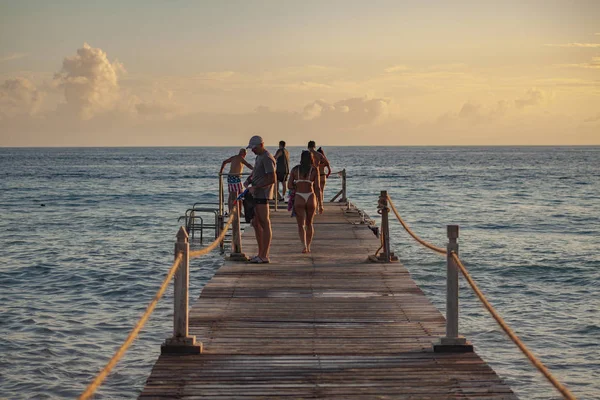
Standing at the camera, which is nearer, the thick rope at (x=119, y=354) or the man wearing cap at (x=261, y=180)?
the thick rope at (x=119, y=354)

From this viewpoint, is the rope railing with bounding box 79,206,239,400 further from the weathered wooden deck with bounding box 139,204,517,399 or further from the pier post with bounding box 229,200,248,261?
the pier post with bounding box 229,200,248,261

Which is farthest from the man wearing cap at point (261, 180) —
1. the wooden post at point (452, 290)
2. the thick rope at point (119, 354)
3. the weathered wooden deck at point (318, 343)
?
the thick rope at point (119, 354)

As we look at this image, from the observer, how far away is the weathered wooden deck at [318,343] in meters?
6.66

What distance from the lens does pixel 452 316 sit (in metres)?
7.84

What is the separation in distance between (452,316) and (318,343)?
147 centimetres

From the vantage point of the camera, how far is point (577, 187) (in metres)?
68.1

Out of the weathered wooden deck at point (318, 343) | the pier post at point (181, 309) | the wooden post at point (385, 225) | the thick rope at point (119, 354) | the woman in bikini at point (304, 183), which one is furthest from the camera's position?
the woman in bikini at point (304, 183)

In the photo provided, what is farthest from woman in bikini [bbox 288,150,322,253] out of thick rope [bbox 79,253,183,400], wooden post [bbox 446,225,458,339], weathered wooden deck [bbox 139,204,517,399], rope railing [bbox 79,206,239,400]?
thick rope [bbox 79,253,183,400]

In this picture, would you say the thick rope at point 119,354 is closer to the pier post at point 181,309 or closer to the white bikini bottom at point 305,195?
the pier post at point 181,309

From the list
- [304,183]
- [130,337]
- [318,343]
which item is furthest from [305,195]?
[130,337]

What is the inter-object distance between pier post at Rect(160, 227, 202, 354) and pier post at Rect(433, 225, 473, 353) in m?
2.54

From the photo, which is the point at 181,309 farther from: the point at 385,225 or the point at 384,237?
the point at 384,237

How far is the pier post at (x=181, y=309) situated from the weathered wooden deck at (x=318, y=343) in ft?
0.38

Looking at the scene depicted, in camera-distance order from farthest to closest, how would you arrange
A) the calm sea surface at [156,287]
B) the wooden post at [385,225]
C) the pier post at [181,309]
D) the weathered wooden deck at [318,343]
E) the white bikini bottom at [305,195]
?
the white bikini bottom at [305,195]
the wooden post at [385,225]
the calm sea surface at [156,287]
the pier post at [181,309]
the weathered wooden deck at [318,343]
